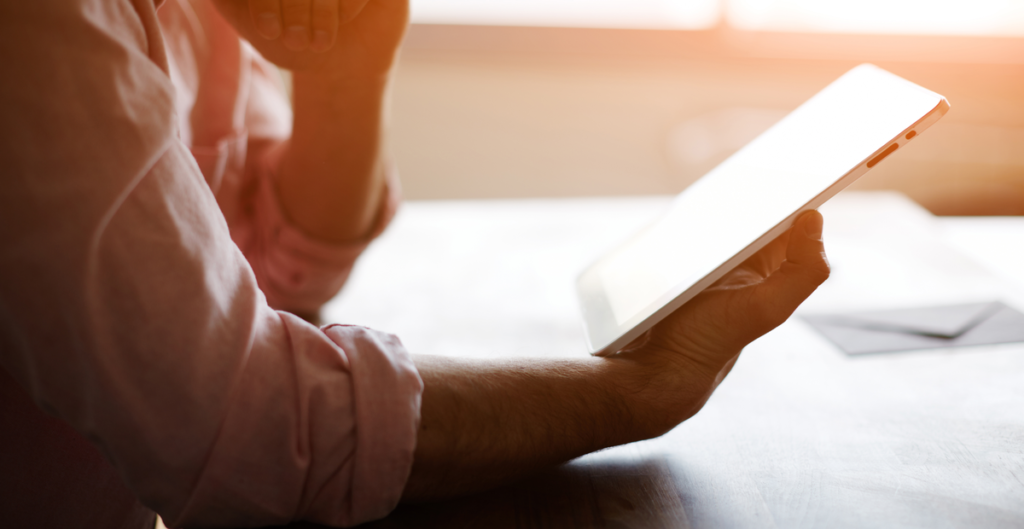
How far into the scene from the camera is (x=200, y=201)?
0.35 meters

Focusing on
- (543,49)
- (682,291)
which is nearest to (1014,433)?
(682,291)

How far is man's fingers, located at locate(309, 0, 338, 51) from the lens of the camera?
1.72 feet

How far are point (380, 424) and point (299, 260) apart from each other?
1.39 feet

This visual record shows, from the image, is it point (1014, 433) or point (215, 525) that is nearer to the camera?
point (215, 525)

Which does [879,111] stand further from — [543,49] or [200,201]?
[543,49]

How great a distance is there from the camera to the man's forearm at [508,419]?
380 millimetres

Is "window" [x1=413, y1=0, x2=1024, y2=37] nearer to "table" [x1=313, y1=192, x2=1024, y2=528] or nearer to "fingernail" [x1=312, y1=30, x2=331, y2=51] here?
"table" [x1=313, y1=192, x2=1024, y2=528]

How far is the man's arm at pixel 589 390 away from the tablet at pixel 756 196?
0.07 feet

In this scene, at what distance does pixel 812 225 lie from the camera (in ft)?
1.49

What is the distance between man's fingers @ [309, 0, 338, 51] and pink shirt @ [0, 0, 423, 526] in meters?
0.17

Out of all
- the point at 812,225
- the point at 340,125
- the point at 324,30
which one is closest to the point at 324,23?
the point at 324,30

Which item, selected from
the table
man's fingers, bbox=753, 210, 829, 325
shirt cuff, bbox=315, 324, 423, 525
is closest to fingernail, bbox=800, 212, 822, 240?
man's fingers, bbox=753, 210, 829, 325

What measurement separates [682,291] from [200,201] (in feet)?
1.01

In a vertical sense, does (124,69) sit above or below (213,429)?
above
